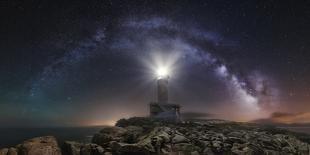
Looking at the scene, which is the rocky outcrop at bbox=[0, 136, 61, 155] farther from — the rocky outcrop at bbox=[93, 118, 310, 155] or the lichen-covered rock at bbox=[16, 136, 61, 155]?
the rocky outcrop at bbox=[93, 118, 310, 155]

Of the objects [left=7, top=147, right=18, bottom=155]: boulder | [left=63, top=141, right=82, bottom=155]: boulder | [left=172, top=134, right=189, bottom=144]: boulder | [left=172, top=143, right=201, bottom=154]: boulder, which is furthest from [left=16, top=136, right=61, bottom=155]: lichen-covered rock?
[left=172, top=134, right=189, bottom=144]: boulder

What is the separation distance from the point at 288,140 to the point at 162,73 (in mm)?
33599

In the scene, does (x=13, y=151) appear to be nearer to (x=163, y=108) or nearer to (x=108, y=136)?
(x=108, y=136)

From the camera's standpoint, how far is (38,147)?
27.6 m

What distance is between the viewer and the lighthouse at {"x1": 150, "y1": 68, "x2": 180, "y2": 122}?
61625 millimetres

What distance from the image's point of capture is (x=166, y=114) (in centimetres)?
6153

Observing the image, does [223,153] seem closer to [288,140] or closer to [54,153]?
[288,140]

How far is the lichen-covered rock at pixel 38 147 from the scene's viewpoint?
27.0m

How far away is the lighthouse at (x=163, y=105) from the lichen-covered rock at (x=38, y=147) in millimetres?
34369

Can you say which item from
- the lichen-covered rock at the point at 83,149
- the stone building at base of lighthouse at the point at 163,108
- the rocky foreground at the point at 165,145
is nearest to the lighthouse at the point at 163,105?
the stone building at base of lighthouse at the point at 163,108

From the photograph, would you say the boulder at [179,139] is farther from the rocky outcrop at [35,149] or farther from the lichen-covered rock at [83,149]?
the rocky outcrop at [35,149]

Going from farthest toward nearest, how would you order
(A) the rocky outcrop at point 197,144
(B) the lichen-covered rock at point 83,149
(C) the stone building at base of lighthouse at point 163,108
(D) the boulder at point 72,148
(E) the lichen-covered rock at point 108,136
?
1. (C) the stone building at base of lighthouse at point 163,108
2. (E) the lichen-covered rock at point 108,136
3. (A) the rocky outcrop at point 197,144
4. (D) the boulder at point 72,148
5. (B) the lichen-covered rock at point 83,149

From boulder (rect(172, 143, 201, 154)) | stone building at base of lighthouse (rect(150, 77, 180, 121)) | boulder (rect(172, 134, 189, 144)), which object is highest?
stone building at base of lighthouse (rect(150, 77, 180, 121))

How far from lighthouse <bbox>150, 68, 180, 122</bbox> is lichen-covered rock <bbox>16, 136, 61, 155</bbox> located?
113 ft
